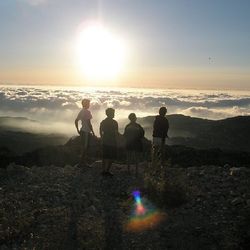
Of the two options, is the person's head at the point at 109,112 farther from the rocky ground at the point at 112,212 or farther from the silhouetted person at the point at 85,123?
the rocky ground at the point at 112,212

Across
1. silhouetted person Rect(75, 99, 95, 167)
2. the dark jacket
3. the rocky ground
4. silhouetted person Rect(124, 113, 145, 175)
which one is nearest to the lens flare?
the rocky ground

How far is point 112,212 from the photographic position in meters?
11.6

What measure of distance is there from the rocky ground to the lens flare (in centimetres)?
15

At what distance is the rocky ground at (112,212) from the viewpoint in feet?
32.4

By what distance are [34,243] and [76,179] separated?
5295 mm

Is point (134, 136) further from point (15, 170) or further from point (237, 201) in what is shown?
point (237, 201)

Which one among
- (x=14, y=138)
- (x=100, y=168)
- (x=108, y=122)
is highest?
(x=108, y=122)

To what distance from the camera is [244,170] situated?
15.3 m

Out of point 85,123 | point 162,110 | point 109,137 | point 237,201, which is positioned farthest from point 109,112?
point 237,201

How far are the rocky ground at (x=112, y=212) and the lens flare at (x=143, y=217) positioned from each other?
15 cm

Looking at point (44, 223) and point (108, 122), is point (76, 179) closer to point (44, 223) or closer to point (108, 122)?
point (108, 122)

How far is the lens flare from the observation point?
1070cm

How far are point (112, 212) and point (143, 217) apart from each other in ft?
2.63

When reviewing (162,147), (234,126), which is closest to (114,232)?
(162,147)
